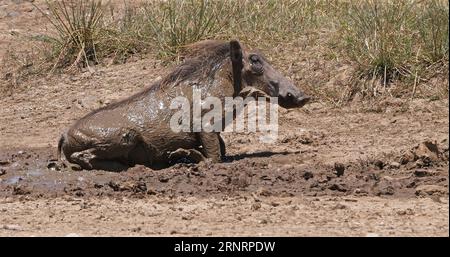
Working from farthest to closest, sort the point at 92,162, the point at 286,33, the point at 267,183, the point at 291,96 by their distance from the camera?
1. the point at 286,33
2. the point at 291,96
3. the point at 92,162
4. the point at 267,183

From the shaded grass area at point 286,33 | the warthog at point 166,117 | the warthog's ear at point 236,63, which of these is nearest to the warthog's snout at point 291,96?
the warthog at point 166,117

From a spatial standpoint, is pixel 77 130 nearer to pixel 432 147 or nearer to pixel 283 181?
pixel 283 181

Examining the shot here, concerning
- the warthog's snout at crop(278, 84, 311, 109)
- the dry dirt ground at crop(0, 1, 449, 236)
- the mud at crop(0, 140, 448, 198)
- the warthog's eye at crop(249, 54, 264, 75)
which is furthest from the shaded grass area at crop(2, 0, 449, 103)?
the mud at crop(0, 140, 448, 198)

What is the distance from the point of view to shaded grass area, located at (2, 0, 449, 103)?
11273mm

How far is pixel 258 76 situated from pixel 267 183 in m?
1.39

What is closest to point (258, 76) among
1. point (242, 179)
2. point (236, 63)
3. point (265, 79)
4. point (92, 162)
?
point (265, 79)

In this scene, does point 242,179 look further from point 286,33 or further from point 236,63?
point 286,33

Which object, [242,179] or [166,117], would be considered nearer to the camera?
[242,179]

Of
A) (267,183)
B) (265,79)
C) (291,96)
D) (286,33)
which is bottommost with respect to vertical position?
(267,183)

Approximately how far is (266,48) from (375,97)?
1626 mm

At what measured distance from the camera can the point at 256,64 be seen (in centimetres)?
1016

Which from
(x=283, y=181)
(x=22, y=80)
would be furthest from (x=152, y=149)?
(x=22, y=80)

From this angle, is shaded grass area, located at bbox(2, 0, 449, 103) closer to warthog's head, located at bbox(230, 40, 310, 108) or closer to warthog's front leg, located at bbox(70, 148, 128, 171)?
warthog's head, located at bbox(230, 40, 310, 108)

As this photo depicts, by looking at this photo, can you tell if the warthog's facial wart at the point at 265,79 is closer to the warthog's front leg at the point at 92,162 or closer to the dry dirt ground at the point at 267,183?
Result: the dry dirt ground at the point at 267,183
